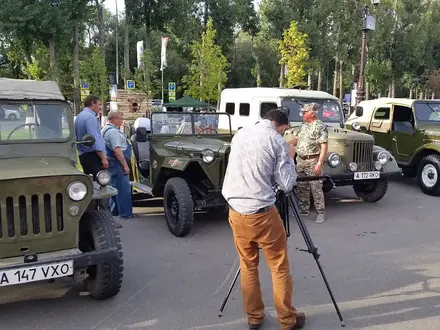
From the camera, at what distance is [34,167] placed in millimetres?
3832

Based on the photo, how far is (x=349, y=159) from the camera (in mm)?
7551

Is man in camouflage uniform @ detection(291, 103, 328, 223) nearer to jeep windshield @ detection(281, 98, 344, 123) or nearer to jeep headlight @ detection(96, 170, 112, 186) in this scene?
jeep windshield @ detection(281, 98, 344, 123)

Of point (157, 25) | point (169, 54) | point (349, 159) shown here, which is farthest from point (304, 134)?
point (169, 54)

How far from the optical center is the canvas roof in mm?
4568

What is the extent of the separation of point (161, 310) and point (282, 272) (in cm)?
121

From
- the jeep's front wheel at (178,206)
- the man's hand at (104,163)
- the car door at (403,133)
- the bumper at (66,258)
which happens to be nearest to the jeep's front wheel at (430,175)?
the car door at (403,133)

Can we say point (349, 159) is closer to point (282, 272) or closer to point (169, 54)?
point (282, 272)

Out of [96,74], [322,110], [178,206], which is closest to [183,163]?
[178,206]

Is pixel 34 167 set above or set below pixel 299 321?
above

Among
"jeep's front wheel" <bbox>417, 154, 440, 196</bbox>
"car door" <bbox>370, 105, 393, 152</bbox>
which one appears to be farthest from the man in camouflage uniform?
"car door" <bbox>370, 105, 393, 152</bbox>

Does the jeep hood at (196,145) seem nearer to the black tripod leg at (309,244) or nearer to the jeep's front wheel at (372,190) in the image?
the black tripod leg at (309,244)

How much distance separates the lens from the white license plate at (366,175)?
742cm

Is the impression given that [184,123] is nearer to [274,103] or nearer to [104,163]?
[104,163]

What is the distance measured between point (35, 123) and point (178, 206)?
212 cm
